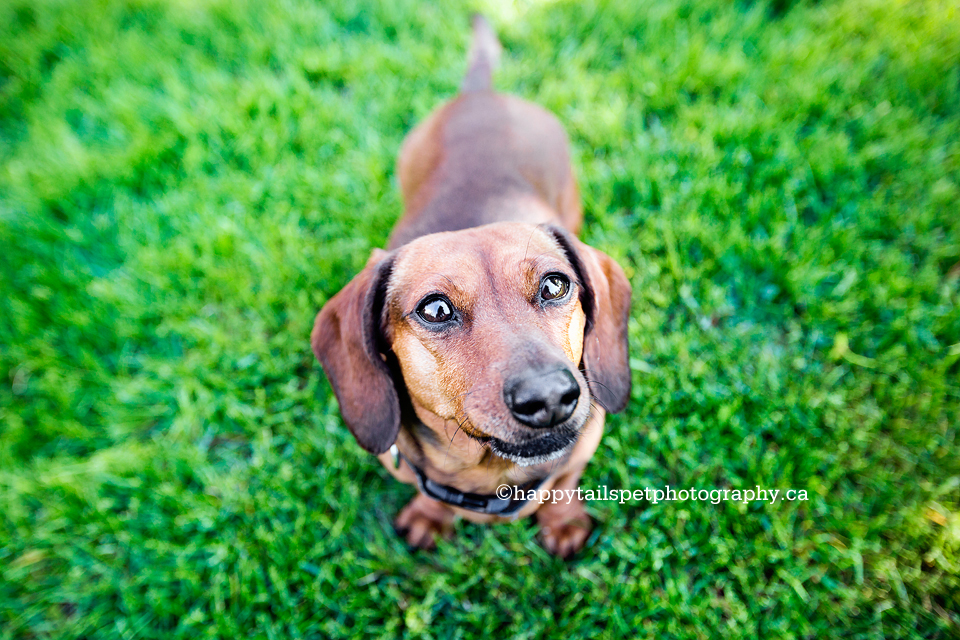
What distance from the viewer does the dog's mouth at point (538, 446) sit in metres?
1.72

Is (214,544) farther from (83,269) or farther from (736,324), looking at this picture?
(736,324)

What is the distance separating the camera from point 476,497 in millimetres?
2264

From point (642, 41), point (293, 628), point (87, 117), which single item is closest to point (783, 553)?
point (293, 628)

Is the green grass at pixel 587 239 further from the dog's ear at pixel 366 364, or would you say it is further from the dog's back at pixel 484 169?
the dog's ear at pixel 366 364

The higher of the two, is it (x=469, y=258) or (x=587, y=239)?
(x=469, y=258)

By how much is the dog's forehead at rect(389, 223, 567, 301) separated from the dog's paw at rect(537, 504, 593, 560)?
1318 millimetres

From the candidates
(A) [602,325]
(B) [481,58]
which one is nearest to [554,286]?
(A) [602,325]

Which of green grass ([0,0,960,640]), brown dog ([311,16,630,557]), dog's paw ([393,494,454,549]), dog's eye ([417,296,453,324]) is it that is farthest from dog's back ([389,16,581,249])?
dog's paw ([393,494,454,549])

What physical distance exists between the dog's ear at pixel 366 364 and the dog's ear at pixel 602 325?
2.54 feet

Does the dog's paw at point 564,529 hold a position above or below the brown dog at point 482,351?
below

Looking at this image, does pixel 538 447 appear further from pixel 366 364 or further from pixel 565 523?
pixel 565 523

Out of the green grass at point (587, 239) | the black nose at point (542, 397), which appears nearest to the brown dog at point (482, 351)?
the black nose at point (542, 397)

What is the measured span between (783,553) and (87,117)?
611 cm

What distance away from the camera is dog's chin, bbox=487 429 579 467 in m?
1.73
